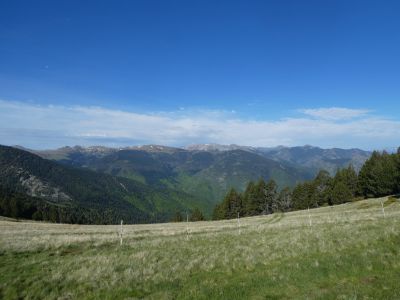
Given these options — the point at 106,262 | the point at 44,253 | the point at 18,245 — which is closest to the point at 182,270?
the point at 106,262

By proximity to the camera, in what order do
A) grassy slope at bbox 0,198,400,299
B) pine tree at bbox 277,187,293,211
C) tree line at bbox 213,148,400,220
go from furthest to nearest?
pine tree at bbox 277,187,293,211, tree line at bbox 213,148,400,220, grassy slope at bbox 0,198,400,299

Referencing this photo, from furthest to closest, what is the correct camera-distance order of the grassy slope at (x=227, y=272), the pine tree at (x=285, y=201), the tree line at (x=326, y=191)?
the pine tree at (x=285, y=201)
the tree line at (x=326, y=191)
the grassy slope at (x=227, y=272)

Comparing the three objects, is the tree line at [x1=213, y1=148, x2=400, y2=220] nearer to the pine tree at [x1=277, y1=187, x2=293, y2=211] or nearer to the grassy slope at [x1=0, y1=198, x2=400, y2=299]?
the pine tree at [x1=277, y1=187, x2=293, y2=211]

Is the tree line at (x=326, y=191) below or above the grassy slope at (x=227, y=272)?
below

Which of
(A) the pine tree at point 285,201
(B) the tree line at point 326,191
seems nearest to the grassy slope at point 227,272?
(B) the tree line at point 326,191

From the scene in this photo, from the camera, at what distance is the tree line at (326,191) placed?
91.2m

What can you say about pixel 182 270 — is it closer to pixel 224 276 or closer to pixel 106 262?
pixel 224 276

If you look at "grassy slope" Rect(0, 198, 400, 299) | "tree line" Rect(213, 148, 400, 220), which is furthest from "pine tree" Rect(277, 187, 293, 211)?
"grassy slope" Rect(0, 198, 400, 299)

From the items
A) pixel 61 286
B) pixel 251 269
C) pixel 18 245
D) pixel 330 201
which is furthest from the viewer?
pixel 330 201

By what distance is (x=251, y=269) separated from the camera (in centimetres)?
1666

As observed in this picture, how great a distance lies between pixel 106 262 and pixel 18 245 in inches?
408

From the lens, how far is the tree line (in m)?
91.2

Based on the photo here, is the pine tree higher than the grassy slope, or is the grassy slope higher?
the grassy slope

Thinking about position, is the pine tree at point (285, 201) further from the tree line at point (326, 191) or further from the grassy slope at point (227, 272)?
the grassy slope at point (227, 272)
